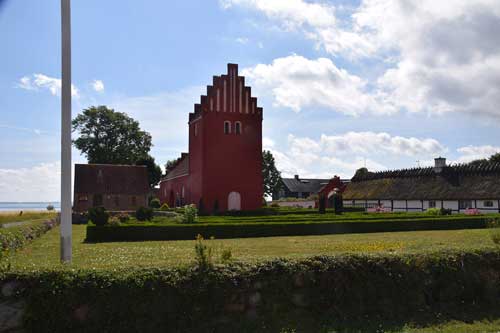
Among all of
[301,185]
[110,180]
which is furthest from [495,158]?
[110,180]

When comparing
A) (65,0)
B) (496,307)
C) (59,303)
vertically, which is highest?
(65,0)

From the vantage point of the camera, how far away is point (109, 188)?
138ft

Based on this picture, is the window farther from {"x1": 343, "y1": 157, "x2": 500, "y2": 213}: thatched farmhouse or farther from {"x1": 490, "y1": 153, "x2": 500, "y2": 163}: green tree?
{"x1": 490, "y1": 153, "x2": 500, "y2": 163}: green tree

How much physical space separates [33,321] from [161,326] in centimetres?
148

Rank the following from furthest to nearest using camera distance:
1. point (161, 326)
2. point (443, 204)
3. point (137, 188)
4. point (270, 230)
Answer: point (137, 188), point (443, 204), point (270, 230), point (161, 326)

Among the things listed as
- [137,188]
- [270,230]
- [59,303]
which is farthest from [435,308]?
[137,188]

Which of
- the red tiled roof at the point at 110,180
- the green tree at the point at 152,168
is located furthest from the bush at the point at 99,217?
the green tree at the point at 152,168

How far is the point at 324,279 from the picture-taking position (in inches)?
248

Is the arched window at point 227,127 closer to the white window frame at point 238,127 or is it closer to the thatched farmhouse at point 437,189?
the white window frame at point 238,127

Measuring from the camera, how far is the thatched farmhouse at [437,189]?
32.9 m

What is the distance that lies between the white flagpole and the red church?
27.6m

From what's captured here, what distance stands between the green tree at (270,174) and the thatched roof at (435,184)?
28.0 metres

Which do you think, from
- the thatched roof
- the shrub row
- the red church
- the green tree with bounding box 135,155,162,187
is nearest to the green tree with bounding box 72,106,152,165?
the green tree with bounding box 135,155,162,187

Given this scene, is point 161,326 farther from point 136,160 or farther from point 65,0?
point 136,160
